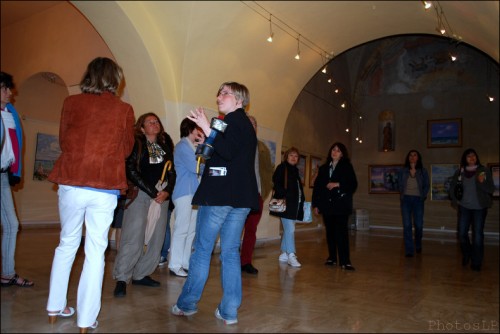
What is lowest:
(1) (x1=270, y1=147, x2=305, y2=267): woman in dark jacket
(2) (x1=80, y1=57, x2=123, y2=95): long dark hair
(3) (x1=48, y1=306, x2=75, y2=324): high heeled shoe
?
(3) (x1=48, y1=306, x2=75, y2=324): high heeled shoe

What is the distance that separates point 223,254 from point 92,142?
113 cm

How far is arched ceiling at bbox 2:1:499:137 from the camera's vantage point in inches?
187

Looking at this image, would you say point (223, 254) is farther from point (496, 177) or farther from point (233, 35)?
point (496, 177)

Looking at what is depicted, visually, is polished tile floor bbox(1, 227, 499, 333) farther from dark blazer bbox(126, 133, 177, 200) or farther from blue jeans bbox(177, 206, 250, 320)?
dark blazer bbox(126, 133, 177, 200)

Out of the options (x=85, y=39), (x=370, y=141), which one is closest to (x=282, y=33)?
(x=85, y=39)

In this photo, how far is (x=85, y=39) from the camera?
7148mm

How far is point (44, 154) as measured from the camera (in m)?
9.53

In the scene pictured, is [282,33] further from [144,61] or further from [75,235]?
[75,235]

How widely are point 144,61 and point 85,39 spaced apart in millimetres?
2679

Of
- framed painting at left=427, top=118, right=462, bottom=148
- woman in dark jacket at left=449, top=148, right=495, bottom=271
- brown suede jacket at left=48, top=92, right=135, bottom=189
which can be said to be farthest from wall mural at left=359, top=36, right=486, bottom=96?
brown suede jacket at left=48, top=92, right=135, bottom=189

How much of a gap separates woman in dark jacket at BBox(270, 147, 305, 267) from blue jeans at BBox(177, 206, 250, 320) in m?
2.57

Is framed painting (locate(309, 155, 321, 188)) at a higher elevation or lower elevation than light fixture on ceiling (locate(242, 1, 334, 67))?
lower

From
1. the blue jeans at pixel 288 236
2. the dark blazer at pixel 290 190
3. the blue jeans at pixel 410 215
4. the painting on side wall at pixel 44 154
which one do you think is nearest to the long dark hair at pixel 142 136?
the dark blazer at pixel 290 190

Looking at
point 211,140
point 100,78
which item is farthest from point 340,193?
point 100,78
